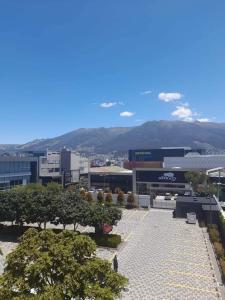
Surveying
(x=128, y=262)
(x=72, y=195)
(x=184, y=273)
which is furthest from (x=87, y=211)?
(x=184, y=273)

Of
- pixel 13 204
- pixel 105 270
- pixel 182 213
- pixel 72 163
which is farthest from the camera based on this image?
pixel 72 163

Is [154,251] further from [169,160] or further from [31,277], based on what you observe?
[169,160]

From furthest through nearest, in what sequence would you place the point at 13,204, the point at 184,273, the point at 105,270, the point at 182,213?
the point at 182,213 → the point at 13,204 → the point at 184,273 → the point at 105,270

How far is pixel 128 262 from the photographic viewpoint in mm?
37000

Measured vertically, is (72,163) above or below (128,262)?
above

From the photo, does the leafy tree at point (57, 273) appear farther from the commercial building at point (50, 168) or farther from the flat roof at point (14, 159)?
the commercial building at point (50, 168)

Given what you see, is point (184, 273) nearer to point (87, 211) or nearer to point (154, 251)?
point (154, 251)

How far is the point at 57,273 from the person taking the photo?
1709 centimetres

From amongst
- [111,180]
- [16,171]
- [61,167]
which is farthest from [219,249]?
[61,167]

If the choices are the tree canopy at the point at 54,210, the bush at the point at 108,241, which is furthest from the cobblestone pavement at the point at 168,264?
the tree canopy at the point at 54,210

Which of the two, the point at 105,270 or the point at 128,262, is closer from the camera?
the point at 105,270

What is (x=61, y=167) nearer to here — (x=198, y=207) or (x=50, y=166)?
(x=50, y=166)

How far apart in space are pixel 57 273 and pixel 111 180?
289 feet

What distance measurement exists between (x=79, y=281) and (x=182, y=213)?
52304mm
